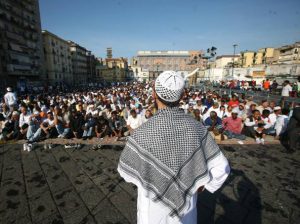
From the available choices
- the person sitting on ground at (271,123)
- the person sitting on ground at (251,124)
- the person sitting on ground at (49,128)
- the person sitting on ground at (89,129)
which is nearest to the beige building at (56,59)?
the person sitting on ground at (49,128)

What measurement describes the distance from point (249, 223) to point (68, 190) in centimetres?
340

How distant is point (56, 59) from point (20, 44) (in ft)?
55.9

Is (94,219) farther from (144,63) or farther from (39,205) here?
(144,63)

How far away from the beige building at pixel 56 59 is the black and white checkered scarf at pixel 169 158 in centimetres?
5795

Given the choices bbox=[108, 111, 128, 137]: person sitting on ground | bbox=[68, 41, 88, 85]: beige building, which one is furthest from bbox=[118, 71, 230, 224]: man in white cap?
bbox=[68, 41, 88, 85]: beige building

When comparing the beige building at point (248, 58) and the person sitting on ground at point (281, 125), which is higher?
the beige building at point (248, 58)

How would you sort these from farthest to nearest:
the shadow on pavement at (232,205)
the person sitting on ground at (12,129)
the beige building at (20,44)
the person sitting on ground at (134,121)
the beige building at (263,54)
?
the beige building at (263,54)
the beige building at (20,44)
the person sitting on ground at (134,121)
the person sitting on ground at (12,129)
the shadow on pavement at (232,205)

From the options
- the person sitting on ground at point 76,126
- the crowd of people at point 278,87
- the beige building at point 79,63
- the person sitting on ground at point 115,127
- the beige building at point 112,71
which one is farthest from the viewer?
the beige building at point 112,71

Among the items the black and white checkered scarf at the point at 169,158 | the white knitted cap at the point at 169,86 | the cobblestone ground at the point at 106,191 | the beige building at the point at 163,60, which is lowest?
the cobblestone ground at the point at 106,191

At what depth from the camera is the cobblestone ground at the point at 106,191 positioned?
3107 mm

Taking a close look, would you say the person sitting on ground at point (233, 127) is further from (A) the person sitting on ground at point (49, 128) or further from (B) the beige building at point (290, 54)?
(B) the beige building at point (290, 54)

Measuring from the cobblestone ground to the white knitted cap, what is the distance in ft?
8.33

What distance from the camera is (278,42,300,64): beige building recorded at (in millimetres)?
43656

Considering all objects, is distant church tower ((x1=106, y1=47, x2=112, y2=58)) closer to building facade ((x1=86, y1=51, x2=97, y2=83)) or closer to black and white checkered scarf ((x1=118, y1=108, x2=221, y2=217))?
building facade ((x1=86, y1=51, x2=97, y2=83))
